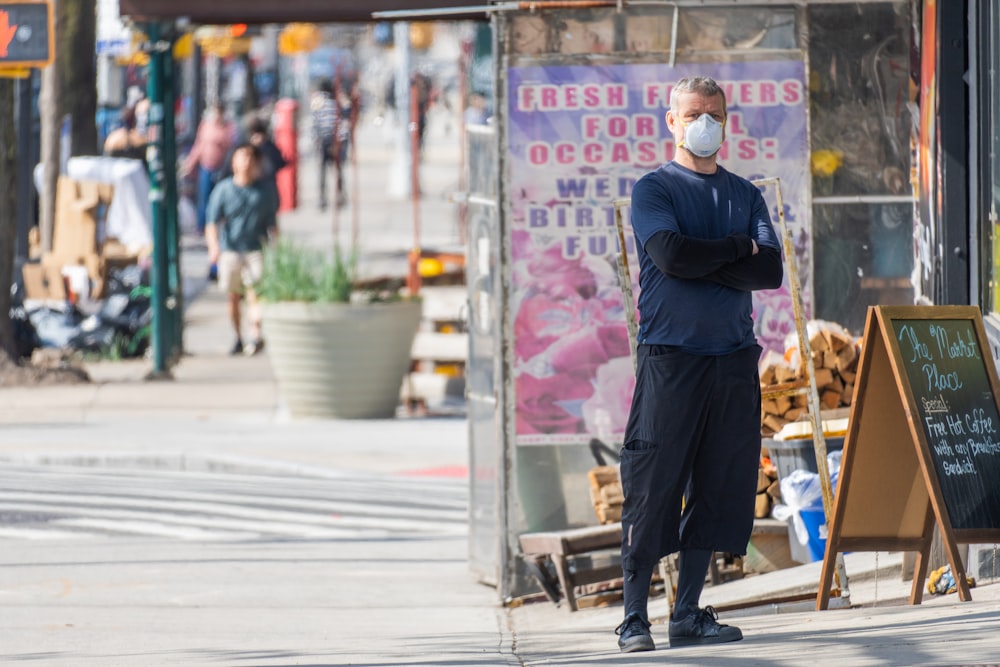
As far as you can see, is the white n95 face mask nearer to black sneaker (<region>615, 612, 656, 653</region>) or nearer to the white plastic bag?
black sneaker (<region>615, 612, 656, 653</region>)

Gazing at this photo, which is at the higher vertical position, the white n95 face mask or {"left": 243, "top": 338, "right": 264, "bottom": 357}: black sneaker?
the white n95 face mask

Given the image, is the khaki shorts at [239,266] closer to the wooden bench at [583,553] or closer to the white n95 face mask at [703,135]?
the wooden bench at [583,553]

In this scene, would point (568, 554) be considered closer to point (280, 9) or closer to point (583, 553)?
point (583, 553)

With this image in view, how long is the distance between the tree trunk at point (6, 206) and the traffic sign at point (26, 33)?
2.02 m

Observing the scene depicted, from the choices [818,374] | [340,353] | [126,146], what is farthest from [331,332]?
[126,146]

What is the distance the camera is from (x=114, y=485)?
12414 mm

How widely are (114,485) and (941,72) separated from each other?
6608mm

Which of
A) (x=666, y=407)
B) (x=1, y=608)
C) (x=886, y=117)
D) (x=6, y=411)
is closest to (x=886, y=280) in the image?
(x=886, y=117)

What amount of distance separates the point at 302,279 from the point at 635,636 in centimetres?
830

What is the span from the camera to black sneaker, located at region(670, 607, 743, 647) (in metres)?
6.49

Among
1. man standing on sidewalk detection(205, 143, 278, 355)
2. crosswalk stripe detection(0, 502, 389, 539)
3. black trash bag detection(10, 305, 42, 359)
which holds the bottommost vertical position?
crosswalk stripe detection(0, 502, 389, 539)

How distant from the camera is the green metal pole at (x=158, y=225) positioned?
1648 centimetres

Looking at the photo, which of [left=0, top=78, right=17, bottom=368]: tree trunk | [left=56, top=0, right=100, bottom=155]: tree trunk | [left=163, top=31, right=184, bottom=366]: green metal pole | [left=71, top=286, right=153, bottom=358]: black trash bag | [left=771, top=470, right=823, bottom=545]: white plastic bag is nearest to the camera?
[left=771, top=470, right=823, bottom=545]: white plastic bag

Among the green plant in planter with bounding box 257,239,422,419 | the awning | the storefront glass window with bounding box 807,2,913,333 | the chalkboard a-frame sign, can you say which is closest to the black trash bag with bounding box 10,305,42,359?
the green plant in planter with bounding box 257,239,422,419
